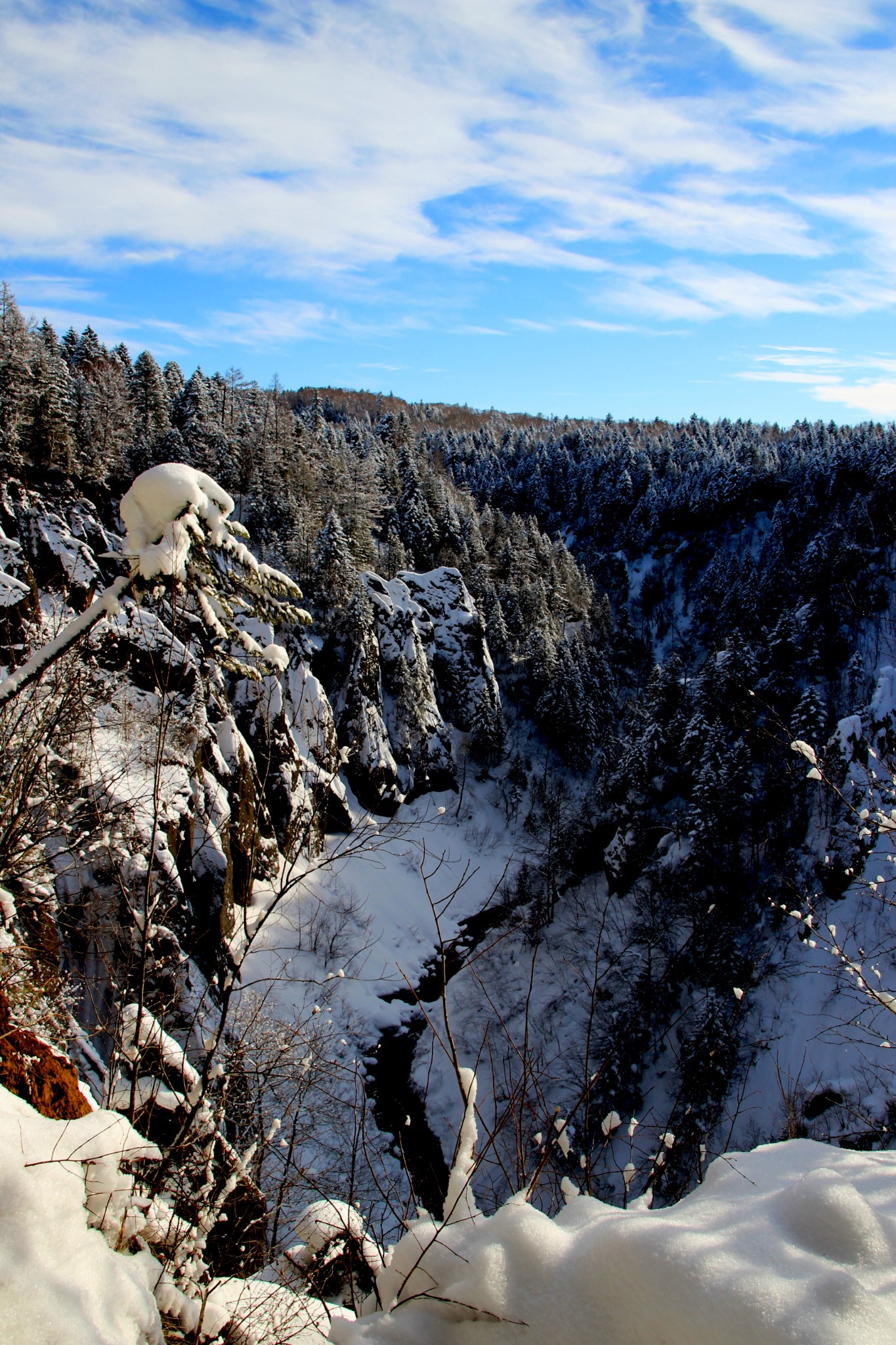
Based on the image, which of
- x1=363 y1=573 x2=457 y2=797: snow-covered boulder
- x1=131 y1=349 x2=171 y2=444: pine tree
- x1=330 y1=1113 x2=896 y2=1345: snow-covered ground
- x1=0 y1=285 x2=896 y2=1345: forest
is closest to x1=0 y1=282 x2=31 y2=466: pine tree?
x1=0 y1=285 x2=896 y2=1345: forest

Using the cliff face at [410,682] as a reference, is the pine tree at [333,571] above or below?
above

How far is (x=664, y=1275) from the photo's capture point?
193cm

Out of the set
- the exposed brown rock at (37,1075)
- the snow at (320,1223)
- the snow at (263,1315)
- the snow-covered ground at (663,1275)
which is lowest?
the snow at (320,1223)

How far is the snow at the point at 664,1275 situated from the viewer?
5.88 ft

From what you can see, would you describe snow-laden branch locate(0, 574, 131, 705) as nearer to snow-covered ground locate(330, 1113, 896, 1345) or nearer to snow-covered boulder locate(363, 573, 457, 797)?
snow-covered ground locate(330, 1113, 896, 1345)

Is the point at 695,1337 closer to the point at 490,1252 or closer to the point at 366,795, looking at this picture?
the point at 490,1252

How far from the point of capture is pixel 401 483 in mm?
55969

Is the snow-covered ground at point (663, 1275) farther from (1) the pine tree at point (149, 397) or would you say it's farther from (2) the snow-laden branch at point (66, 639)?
(1) the pine tree at point (149, 397)

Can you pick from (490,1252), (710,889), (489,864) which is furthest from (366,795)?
(490,1252)

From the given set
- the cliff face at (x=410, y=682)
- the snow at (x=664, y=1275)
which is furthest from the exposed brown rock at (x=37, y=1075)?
the cliff face at (x=410, y=682)

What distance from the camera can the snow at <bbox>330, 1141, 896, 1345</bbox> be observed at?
1792mm

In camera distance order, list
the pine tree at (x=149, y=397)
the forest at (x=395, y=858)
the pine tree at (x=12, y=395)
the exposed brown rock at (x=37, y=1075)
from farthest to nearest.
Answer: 1. the pine tree at (x=149, y=397)
2. the pine tree at (x=12, y=395)
3. the exposed brown rock at (x=37, y=1075)
4. the forest at (x=395, y=858)

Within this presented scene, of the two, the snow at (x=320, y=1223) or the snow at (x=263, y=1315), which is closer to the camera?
the snow at (x=263, y=1315)

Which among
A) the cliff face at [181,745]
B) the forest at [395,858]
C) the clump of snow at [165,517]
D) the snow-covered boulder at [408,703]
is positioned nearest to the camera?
the clump of snow at [165,517]
